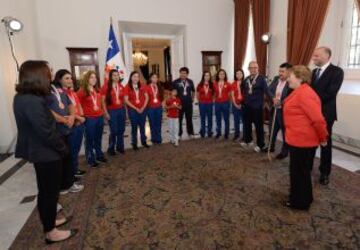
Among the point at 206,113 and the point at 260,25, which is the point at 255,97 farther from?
the point at 260,25

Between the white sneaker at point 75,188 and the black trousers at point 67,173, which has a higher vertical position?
the black trousers at point 67,173

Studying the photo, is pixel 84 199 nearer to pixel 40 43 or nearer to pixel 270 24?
pixel 40 43

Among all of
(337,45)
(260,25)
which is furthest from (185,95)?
(260,25)

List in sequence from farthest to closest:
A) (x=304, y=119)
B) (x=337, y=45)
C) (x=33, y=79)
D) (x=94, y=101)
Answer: (x=337, y=45)
(x=94, y=101)
(x=304, y=119)
(x=33, y=79)

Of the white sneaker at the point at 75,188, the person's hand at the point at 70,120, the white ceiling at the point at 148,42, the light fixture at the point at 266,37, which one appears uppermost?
the white ceiling at the point at 148,42

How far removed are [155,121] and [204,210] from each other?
96.5 inches

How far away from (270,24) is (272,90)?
10.8 ft

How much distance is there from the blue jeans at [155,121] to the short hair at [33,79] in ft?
9.29

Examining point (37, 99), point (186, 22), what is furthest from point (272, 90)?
point (186, 22)

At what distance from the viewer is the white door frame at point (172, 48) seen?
7.25m

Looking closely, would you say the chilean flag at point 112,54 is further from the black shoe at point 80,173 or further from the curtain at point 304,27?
the curtain at point 304,27

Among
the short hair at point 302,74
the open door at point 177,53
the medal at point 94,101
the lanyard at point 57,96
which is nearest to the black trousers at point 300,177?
the short hair at point 302,74

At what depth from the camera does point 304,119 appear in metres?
2.13

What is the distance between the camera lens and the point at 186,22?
7230 mm
